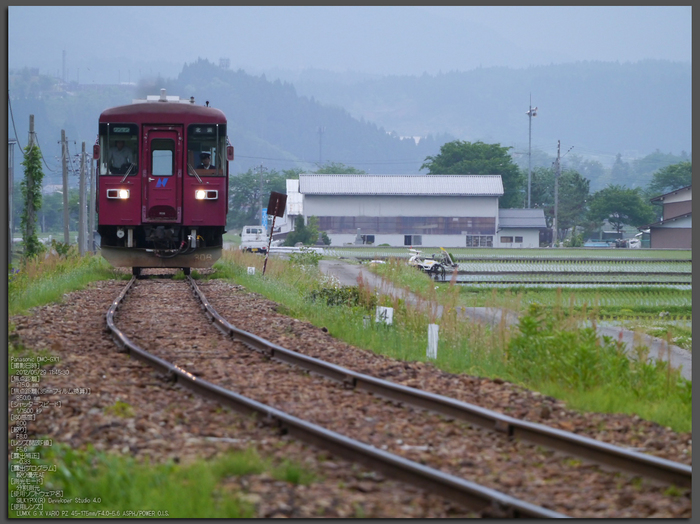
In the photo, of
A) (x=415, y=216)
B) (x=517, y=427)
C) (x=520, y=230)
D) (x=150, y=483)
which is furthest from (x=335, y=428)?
(x=520, y=230)

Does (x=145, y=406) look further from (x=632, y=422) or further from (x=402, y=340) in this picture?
(x=402, y=340)

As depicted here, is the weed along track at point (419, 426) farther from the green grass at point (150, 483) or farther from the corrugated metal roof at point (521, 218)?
the corrugated metal roof at point (521, 218)

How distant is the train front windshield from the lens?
17156 mm

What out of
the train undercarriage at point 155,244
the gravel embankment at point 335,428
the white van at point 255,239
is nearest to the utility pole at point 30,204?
the train undercarriage at point 155,244

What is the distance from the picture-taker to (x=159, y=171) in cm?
1739

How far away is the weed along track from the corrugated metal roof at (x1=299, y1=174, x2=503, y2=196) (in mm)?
60739

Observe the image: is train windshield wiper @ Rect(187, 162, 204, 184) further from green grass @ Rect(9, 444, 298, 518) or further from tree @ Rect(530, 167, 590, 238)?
tree @ Rect(530, 167, 590, 238)

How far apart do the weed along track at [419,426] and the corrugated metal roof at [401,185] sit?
199 feet

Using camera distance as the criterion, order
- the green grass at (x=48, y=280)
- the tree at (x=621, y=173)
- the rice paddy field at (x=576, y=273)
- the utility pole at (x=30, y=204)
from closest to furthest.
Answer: the green grass at (x=48, y=280), the rice paddy field at (x=576, y=273), the utility pole at (x=30, y=204), the tree at (x=621, y=173)

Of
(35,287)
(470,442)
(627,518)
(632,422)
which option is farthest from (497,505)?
(35,287)

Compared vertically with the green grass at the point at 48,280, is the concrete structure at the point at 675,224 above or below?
above

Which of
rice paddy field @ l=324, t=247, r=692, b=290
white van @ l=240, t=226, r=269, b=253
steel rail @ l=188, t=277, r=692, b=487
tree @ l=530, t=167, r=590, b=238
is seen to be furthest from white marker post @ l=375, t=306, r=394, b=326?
tree @ l=530, t=167, r=590, b=238

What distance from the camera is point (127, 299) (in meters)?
14.6

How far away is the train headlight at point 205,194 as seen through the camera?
692 inches
